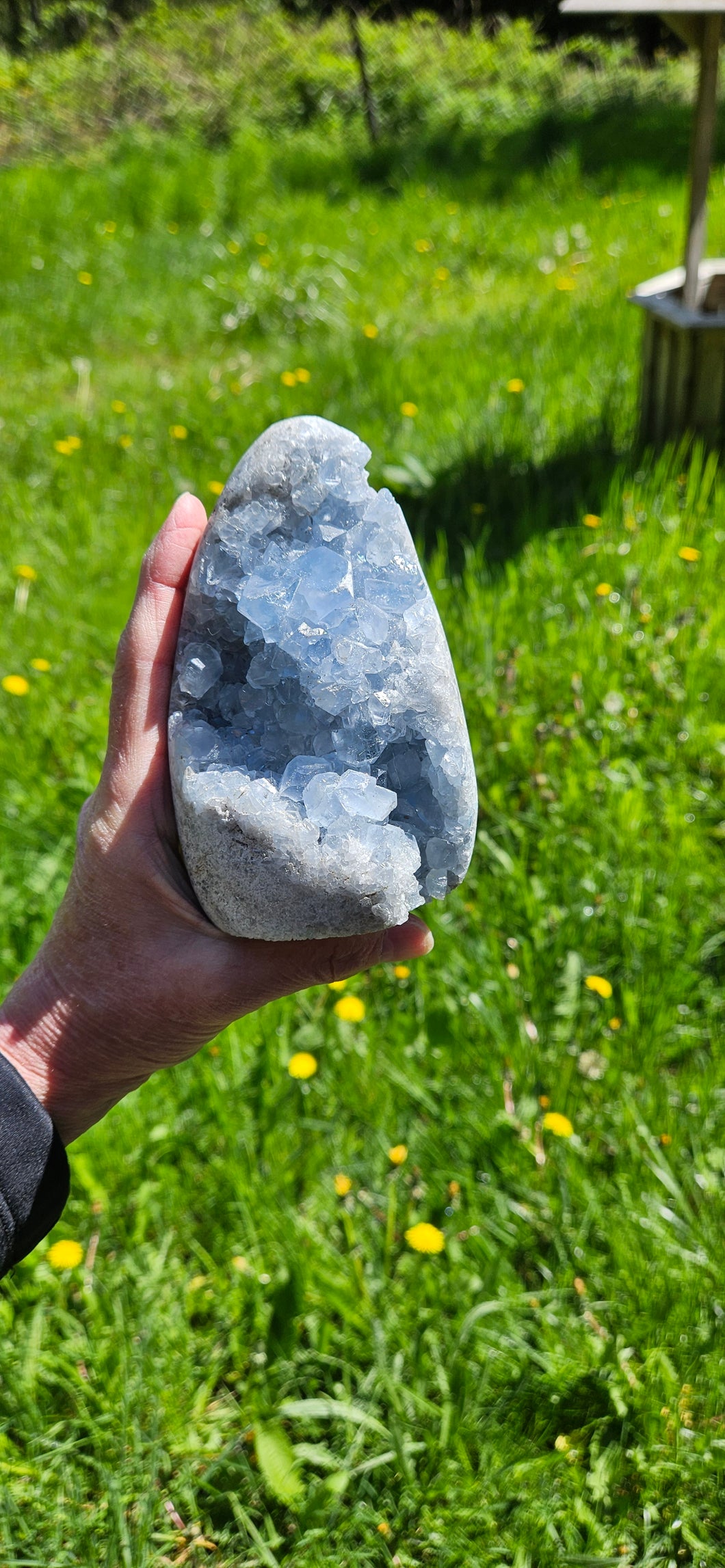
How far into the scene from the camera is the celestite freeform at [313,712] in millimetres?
1276

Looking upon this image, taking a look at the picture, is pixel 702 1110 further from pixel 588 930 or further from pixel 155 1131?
pixel 155 1131

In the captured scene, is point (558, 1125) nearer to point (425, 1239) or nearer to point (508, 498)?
point (425, 1239)

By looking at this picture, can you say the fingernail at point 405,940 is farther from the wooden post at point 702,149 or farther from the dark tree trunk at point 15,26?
the dark tree trunk at point 15,26

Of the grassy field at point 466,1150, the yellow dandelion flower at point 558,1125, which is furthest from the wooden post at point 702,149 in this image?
the yellow dandelion flower at point 558,1125

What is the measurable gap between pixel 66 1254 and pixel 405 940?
2.51 ft

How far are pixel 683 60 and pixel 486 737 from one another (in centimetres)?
1460

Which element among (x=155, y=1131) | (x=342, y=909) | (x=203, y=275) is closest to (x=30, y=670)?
(x=155, y=1131)

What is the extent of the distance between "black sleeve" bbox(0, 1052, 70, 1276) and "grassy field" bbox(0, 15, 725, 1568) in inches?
16.7

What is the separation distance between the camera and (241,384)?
485cm

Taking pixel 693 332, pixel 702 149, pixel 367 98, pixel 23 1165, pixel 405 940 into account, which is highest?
pixel 367 98

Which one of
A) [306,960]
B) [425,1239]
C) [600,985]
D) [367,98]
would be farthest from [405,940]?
[367,98]

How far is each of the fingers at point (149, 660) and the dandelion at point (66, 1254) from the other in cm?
81

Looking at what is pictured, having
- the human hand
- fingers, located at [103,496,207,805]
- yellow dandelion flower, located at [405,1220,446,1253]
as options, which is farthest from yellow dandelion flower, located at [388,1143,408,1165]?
fingers, located at [103,496,207,805]

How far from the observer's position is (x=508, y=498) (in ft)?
11.8
